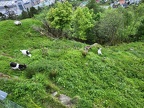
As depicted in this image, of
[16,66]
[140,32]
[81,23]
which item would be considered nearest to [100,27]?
[81,23]

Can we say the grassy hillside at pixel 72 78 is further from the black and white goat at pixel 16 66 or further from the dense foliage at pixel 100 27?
the dense foliage at pixel 100 27

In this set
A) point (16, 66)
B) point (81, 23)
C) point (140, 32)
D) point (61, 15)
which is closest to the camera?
point (16, 66)

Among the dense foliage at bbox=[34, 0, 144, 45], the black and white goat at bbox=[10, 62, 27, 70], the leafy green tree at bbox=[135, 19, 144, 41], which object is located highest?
the black and white goat at bbox=[10, 62, 27, 70]

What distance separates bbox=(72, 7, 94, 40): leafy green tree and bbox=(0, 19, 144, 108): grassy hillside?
6900mm

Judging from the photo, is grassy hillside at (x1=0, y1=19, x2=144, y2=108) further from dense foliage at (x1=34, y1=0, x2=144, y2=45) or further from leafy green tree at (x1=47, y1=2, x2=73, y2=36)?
dense foliage at (x1=34, y1=0, x2=144, y2=45)

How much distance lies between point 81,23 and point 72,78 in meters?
13.4

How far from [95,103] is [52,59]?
4.81 m

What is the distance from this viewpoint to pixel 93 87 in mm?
13750

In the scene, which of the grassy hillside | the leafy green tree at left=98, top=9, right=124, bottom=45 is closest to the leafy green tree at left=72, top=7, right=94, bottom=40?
the leafy green tree at left=98, top=9, right=124, bottom=45

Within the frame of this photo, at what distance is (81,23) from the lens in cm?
2622

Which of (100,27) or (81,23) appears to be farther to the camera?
(100,27)

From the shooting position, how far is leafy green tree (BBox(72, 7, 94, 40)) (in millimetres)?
26219

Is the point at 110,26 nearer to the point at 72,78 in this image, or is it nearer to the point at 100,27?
the point at 100,27

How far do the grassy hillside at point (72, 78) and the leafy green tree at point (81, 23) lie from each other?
6900 mm
